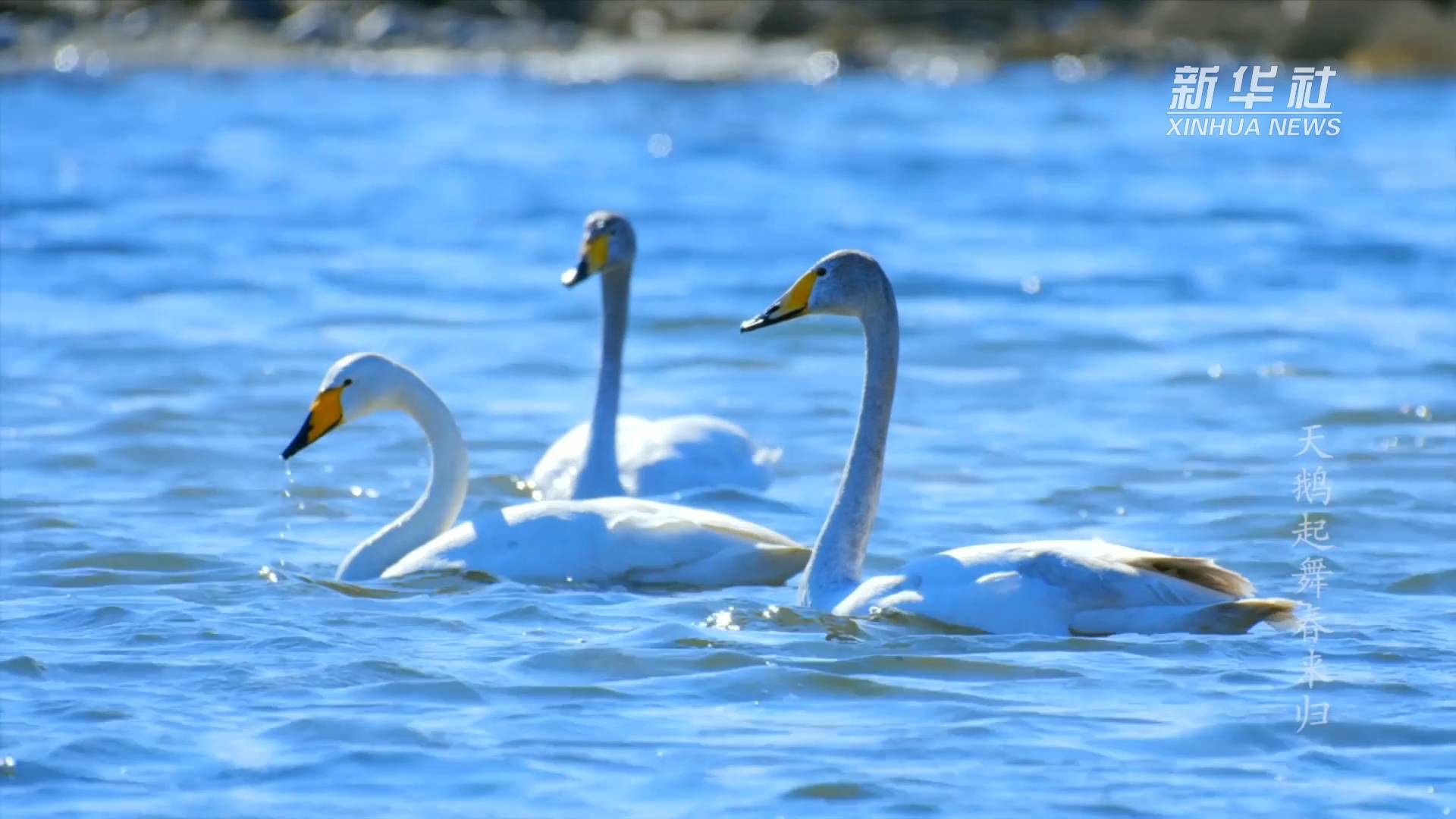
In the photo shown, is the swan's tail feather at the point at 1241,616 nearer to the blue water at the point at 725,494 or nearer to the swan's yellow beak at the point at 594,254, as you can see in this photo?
the blue water at the point at 725,494

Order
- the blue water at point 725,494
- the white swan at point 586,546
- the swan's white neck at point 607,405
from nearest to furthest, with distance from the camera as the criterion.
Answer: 1. the blue water at point 725,494
2. the white swan at point 586,546
3. the swan's white neck at point 607,405

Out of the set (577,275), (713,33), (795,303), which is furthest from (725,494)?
(713,33)

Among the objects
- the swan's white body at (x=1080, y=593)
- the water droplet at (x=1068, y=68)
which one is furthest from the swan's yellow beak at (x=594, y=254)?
the water droplet at (x=1068, y=68)

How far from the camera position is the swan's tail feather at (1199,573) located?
639 cm

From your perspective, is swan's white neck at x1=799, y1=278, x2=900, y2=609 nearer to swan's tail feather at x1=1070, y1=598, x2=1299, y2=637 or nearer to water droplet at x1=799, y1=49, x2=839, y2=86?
swan's tail feather at x1=1070, y1=598, x2=1299, y2=637

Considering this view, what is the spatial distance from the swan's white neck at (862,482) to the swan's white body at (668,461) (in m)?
2.00

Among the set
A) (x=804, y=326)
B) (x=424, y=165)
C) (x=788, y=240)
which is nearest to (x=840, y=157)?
(x=424, y=165)

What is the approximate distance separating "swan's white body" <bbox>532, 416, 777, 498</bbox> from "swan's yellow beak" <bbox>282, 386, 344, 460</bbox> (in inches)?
55.0

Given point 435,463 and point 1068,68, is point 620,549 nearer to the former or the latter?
point 435,463

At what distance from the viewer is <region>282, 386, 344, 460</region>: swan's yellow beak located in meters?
7.61

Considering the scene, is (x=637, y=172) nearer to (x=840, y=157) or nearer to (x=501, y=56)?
(x=840, y=157)

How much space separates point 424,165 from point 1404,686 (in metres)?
18.1

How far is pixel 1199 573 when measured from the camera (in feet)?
21.2

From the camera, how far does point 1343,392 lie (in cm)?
1147
